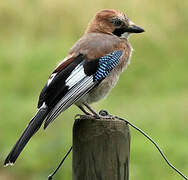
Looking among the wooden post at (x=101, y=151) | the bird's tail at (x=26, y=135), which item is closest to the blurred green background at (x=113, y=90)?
the bird's tail at (x=26, y=135)

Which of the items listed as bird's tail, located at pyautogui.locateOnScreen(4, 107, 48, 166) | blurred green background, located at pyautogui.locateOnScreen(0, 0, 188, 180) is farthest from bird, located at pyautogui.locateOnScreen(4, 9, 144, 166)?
blurred green background, located at pyautogui.locateOnScreen(0, 0, 188, 180)

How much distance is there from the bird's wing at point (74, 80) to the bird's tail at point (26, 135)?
56mm

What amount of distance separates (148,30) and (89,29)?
6.46 metres

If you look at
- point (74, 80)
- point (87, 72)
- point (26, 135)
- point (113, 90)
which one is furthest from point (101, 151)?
point (113, 90)

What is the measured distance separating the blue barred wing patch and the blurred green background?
2.28 meters

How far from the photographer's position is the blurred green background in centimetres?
855

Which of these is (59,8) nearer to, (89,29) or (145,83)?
(145,83)

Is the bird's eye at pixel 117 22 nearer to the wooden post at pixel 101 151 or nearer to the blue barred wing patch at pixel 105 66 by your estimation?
the blue barred wing patch at pixel 105 66

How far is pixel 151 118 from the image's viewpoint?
10.0 meters

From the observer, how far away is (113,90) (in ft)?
36.9

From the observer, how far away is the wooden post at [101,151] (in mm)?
4508

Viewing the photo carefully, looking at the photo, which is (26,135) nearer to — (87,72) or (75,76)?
(75,76)

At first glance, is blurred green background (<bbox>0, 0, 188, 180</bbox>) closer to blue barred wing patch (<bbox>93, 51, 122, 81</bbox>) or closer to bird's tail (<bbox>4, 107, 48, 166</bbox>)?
blue barred wing patch (<bbox>93, 51, 122, 81</bbox>)

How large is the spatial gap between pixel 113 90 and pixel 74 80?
589 centimetres
